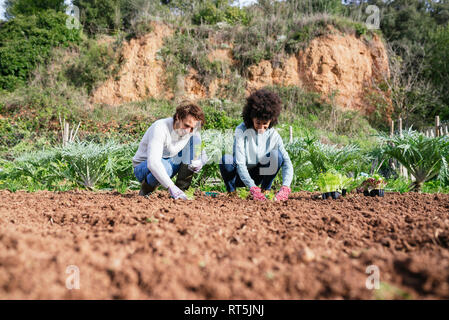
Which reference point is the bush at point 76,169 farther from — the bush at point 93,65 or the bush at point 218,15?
the bush at point 218,15

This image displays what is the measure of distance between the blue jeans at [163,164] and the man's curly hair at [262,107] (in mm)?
637

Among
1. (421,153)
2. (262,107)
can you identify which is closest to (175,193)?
(262,107)

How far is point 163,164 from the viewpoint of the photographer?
287 cm

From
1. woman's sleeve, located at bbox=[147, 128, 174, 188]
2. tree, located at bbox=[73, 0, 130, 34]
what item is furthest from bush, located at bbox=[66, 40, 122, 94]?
woman's sleeve, located at bbox=[147, 128, 174, 188]

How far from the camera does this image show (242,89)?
1241 cm

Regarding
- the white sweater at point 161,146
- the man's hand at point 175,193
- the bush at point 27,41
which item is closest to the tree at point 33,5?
the bush at point 27,41

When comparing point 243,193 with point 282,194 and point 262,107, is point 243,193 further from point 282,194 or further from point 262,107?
point 262,107

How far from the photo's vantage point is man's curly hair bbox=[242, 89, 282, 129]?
286cm

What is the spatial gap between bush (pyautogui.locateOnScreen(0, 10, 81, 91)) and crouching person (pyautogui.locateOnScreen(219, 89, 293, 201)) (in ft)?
38.8

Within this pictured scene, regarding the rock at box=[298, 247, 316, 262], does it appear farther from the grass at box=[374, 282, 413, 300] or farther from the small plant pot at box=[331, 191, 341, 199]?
the small plant pot at box=[331, 191, 341, 199]

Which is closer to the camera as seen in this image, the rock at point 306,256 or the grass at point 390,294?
the grass at point 390,294

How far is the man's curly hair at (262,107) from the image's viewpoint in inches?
113

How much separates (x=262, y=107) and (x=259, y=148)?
408 mm
